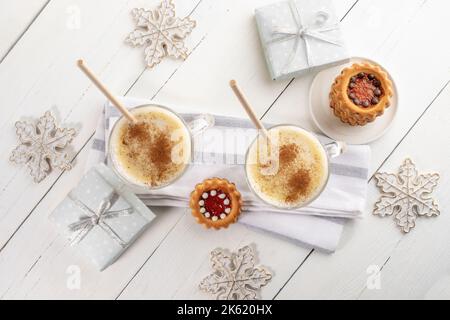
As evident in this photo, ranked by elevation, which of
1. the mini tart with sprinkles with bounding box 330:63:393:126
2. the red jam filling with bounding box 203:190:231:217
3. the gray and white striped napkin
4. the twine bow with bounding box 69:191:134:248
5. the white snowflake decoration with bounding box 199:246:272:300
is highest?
the mini tart with sprinkles with bounding box 330:63:393:126

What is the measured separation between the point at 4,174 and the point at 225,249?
2.42 feet

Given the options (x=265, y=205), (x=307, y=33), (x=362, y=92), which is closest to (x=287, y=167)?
Answer: (x=265, y=205)

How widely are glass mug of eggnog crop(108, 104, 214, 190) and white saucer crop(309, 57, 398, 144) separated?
404 millimetres

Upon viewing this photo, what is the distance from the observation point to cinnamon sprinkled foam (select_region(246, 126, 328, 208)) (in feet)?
4.34

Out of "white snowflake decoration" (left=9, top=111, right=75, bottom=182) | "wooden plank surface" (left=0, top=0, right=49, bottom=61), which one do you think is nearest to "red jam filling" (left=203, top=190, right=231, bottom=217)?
"white snowflake decoration" (left=9, top=111, right=75, bottom=182)

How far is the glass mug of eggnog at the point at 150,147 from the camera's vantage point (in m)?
1.33

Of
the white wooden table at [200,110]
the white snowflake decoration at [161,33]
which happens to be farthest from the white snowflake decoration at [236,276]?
the white snowflake decoration at [161,33]

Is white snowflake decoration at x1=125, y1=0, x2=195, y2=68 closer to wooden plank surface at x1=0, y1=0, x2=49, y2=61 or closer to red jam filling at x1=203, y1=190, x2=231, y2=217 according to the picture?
wooden plank surface at x1=0, y1=0, x2=49, y2=61

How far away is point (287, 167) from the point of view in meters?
1.32

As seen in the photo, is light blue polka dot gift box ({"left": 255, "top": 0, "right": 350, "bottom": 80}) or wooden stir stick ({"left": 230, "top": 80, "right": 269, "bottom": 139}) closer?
wooden stir stick ({"left": 230, "top": 80, "right": 269, "bottom": 139})

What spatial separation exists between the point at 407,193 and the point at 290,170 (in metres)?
0.42

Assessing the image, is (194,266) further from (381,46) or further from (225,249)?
(381,46)

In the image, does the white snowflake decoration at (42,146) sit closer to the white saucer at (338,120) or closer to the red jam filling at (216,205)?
the red jam filling at (216,205)

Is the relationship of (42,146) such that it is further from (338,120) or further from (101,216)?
(338,120)
